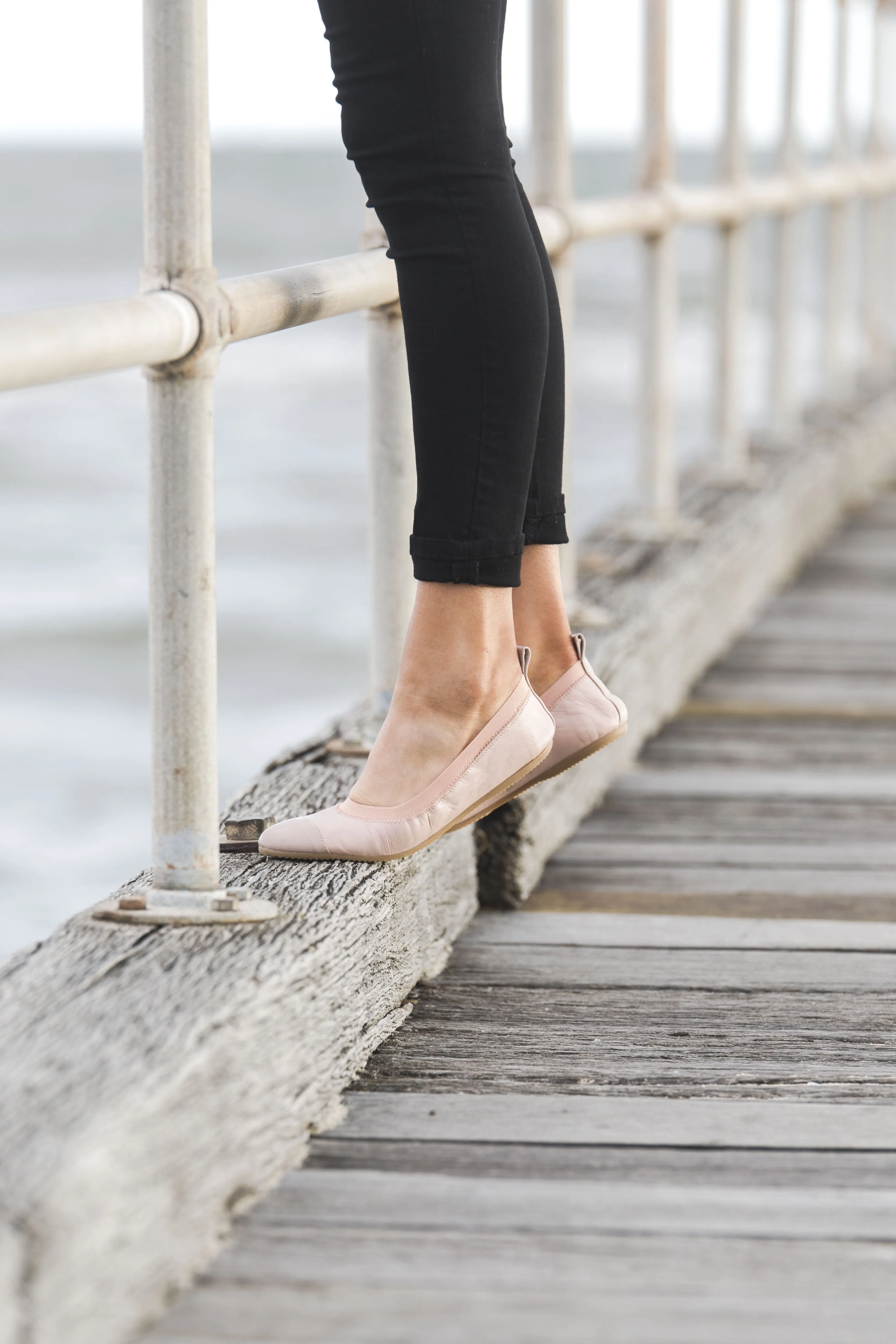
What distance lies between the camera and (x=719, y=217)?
2.41 metres

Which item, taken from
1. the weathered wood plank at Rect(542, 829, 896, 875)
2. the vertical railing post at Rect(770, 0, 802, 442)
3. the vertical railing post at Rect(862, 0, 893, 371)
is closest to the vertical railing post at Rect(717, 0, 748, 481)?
the vertical railing post at Rect(770, 0, 802, 442)

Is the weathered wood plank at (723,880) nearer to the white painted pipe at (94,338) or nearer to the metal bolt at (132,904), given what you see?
the metal bolt at (132,904)

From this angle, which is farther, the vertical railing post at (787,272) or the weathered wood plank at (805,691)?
the vertical railing post at (787,272)

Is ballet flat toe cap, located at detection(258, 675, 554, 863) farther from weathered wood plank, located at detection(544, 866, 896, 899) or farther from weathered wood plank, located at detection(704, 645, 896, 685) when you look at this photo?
weathered wood plank, located at detection(704, 645, 896, 685)

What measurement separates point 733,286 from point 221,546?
3496 mm

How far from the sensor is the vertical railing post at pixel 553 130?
5.30 feet

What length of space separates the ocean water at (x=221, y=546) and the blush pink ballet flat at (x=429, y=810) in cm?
69

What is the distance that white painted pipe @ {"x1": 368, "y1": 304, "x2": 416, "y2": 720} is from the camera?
48.9 inches

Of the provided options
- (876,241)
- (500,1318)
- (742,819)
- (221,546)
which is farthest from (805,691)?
(221,546)

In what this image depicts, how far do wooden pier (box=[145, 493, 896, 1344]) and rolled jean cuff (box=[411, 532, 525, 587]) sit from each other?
0.29 metres

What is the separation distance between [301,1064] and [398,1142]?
7 centimetres

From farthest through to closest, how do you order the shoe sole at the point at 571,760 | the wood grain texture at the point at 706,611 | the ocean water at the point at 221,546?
Answer: 1. the ocean water at the point at 221,546
2. the wood grain texture at the point at 706,611
3. the shoe sole at the point at 571,760

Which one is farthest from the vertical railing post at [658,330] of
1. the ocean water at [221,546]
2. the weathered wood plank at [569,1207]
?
the weathered wood plank at [569,1207]

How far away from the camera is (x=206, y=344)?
86 cm
